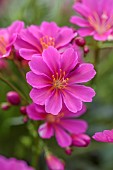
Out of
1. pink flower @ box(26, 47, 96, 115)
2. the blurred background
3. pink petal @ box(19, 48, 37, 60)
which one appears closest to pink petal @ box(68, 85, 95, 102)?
pink flower @ box(26, 47, 96, 115)

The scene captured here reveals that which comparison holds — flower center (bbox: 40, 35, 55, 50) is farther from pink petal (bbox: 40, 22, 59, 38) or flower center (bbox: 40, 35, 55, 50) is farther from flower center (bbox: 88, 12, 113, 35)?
flower center (bbox: 88, 12, 113, 35)

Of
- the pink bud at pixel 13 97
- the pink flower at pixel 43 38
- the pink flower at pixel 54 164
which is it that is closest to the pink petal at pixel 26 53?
the pink flower at pixel 43 38

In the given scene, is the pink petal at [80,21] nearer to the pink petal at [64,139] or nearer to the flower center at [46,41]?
the flower center at [46,41]

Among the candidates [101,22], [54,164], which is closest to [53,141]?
[54,164]

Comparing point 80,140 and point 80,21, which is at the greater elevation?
point 80,21

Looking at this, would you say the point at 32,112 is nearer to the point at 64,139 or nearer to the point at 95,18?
the point at 64,139

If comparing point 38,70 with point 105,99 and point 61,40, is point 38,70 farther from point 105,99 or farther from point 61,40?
point 105,99
